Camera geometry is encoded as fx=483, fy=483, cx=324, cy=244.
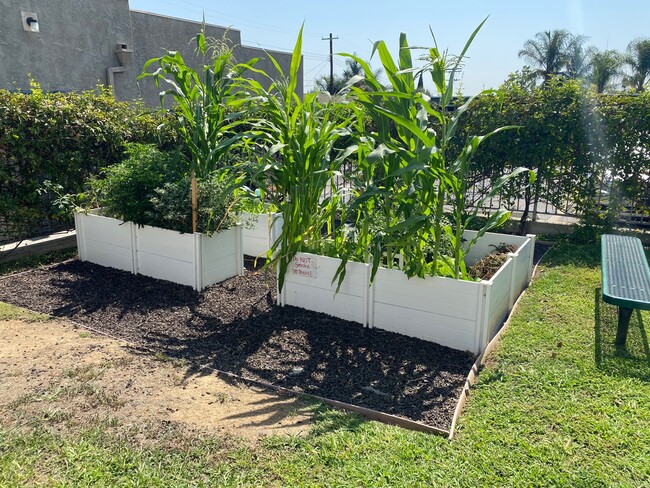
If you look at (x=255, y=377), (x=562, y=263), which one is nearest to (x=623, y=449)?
(x=255, y=377)

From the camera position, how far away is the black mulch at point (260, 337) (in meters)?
3.37

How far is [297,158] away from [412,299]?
62.5 inches

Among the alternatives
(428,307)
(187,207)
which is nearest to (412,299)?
(428,307)

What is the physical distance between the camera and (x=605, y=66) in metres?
35.7

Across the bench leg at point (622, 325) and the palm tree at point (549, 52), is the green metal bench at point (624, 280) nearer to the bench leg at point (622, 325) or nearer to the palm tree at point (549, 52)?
the bench leg at point (622, 325)

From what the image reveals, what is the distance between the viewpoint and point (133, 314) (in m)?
4.61

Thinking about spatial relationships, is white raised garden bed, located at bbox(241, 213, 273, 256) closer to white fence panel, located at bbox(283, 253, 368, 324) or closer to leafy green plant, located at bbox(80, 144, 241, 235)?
leafy green plant, located at bbox(80, 144, 241, 235)

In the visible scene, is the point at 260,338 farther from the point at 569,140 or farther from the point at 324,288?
the point at 569,140

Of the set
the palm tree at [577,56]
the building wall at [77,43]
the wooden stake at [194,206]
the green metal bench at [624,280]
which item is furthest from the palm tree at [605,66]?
the wooden stake at [194,206]

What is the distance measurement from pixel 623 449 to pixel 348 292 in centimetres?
234

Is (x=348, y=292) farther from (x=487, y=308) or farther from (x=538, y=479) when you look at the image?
(x=538, y=479)

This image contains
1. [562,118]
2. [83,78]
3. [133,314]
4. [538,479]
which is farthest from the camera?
[83,78]

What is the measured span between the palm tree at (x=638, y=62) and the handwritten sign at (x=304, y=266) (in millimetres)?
39540

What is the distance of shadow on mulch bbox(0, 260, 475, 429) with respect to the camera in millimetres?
3371
